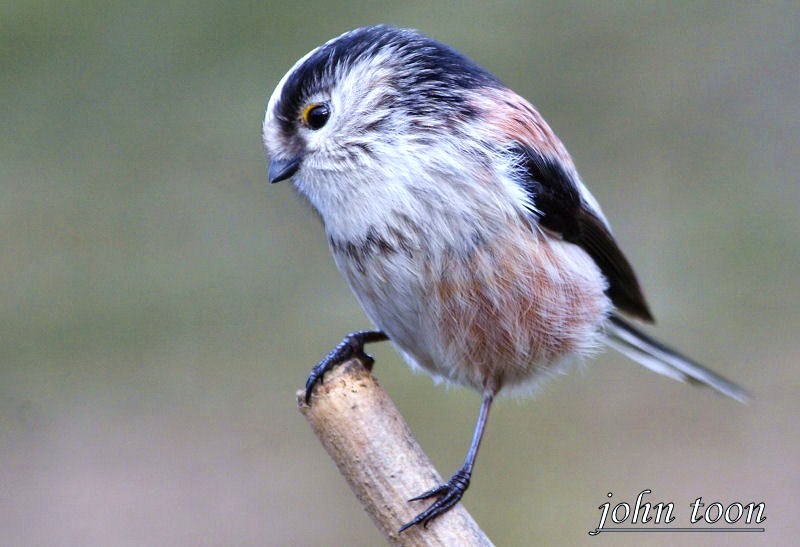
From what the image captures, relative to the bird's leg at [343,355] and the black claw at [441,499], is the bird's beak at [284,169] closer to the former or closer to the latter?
the bird's leg at [343,355]

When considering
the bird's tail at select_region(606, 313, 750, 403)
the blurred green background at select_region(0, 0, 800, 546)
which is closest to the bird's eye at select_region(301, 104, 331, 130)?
the bird's tail at select_region(606, 313, 750, 403)

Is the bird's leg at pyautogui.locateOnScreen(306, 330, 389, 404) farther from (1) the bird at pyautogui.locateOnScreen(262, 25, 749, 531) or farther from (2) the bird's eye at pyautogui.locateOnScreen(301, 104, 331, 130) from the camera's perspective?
(2) the bird's eye at pyautogui.locateOnScreen(301, 104, 331, 130)

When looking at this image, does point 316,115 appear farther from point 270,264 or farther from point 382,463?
point 270,264

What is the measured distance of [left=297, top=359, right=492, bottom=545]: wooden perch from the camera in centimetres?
148

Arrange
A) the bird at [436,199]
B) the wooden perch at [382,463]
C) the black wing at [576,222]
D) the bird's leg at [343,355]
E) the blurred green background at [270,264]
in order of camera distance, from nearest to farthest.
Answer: the wooden perch at [382,463] → the bird's leg at [343,355] → the bird at [436,199] → the black wing at [576,222] → the blurred green background at [270,264]

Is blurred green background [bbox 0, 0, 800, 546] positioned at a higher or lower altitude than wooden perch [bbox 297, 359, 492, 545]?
higher

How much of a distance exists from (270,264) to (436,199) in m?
2.09

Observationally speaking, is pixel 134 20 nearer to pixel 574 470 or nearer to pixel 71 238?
pixel 71 238

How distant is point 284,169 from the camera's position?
1867mm

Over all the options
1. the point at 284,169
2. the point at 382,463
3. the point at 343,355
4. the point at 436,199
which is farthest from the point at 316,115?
the point at 382,463

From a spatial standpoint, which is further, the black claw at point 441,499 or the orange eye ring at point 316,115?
the orange eye ring at point 316,115

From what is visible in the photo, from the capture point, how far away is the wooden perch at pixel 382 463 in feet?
4.84

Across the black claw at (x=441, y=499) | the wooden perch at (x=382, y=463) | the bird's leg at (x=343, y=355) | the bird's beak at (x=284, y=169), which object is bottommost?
the black claw at (x=441, y=499)

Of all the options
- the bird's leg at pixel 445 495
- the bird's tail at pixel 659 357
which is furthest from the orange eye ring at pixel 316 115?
the bird's tail at pixel 659 357
